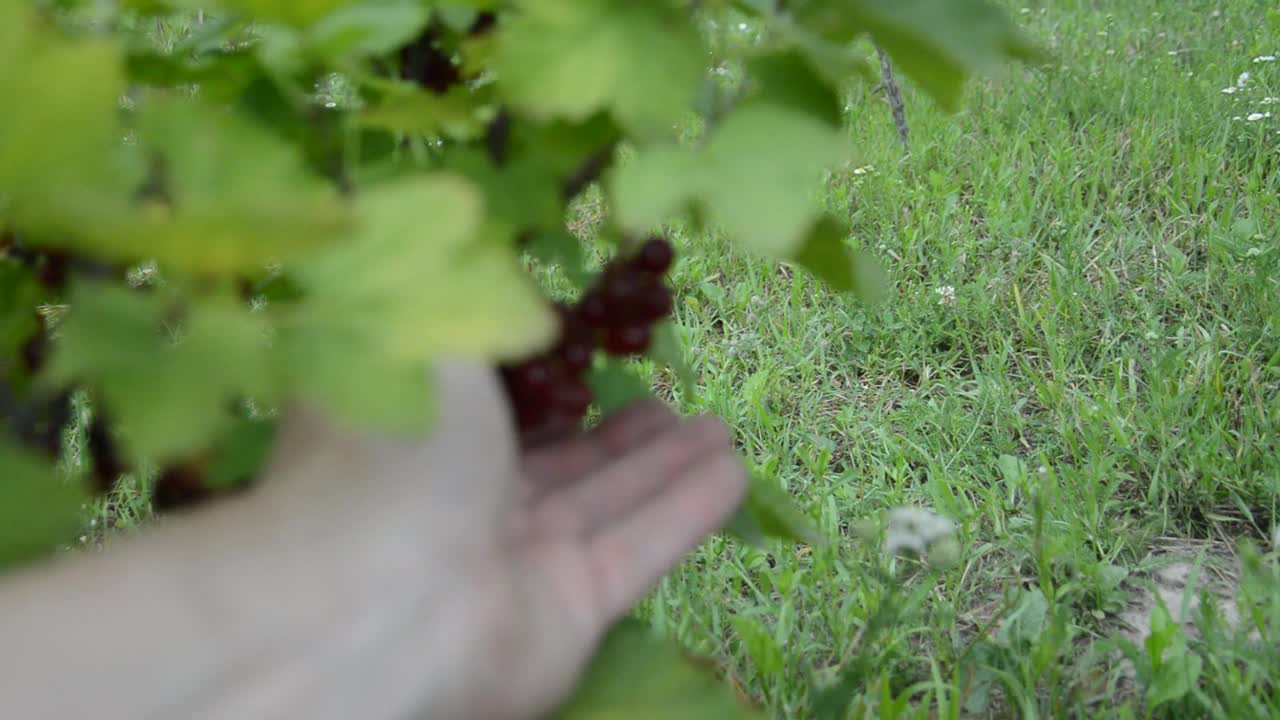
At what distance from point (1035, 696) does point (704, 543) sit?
622 millimetres

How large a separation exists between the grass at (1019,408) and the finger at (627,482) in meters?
0.48

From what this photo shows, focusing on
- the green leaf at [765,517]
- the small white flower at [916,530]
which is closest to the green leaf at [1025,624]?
the small white flower at [916,530]

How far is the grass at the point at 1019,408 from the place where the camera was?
1478 mm

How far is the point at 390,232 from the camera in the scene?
548mm

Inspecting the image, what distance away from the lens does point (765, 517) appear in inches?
38.9

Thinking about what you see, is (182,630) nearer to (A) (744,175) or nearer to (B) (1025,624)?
(A) (744,175)

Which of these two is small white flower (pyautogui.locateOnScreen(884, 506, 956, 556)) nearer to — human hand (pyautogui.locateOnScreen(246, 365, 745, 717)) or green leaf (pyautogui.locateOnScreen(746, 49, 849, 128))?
human hand (pyautogui.locateOnScreen(246, 365, 745, 717))

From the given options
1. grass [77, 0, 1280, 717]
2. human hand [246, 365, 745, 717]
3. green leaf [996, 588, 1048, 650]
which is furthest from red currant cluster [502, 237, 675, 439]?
green leaf [996, 588, 1048, 650]

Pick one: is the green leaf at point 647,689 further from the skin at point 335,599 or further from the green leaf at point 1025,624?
the green leaf at point 1025,624

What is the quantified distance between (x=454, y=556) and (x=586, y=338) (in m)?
0.28

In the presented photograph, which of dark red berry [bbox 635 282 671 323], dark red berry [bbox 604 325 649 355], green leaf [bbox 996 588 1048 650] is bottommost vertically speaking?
green leaf [bbox 996 588 1048 650]

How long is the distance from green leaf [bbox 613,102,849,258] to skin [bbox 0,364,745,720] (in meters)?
0.18

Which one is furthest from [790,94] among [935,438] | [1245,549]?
[935,438]

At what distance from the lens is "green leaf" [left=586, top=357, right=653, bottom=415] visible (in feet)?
3.10
